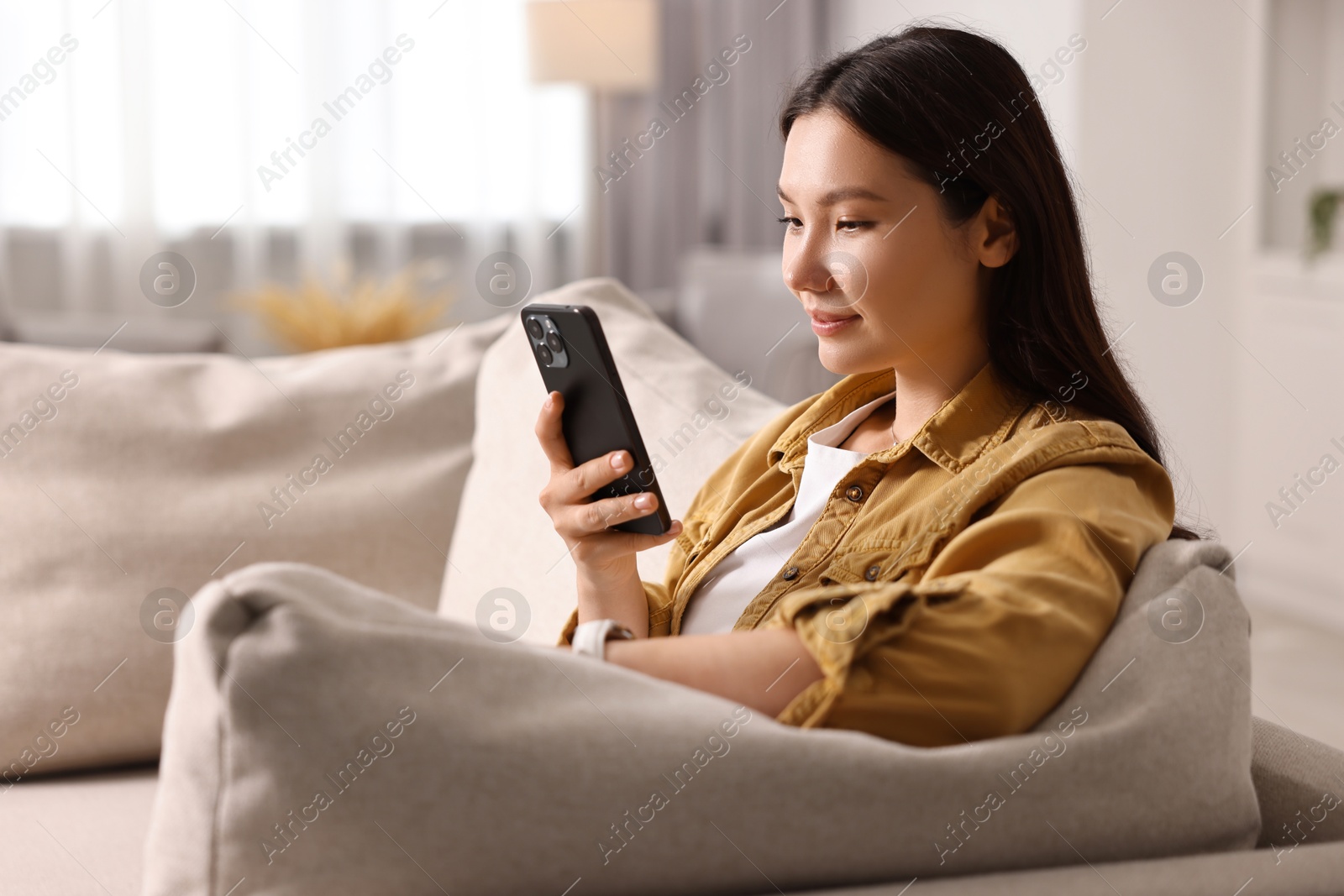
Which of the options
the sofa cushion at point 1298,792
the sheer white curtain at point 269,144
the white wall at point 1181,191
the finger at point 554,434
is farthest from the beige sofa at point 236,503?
the sheer white curtain at point 269,144

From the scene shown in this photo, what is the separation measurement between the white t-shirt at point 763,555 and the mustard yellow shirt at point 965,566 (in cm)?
1

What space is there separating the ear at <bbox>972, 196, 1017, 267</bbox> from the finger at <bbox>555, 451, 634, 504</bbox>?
13.8 inches

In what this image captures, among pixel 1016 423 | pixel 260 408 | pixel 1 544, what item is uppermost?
pixel 1016 423

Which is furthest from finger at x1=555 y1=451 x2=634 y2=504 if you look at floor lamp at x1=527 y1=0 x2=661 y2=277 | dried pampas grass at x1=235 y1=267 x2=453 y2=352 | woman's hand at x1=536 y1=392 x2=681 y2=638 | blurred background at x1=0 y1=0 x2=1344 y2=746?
floor lamp at x1=527 y1=0 x2=661 y2=277

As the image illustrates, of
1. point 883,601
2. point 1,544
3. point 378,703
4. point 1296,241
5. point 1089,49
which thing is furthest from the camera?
point 1296,241

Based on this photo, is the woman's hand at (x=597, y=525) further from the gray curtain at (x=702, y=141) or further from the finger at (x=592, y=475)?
the gray curtain at (x=702, y=141)

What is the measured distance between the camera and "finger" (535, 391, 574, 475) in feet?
3.46

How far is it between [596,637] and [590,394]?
29 cm

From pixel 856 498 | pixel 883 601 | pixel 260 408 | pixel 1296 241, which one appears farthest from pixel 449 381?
pixel 1296 241

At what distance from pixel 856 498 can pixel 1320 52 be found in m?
3.49

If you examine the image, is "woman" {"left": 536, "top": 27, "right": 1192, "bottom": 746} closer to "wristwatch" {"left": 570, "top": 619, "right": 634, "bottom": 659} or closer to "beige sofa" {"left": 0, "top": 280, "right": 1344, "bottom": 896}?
"wristwatch" {"left": 570, "top": 619, "right": 634, "bottom": 659}

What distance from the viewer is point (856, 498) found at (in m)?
1.05

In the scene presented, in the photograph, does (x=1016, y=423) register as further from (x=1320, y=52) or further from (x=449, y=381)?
(x=1320, y=52)

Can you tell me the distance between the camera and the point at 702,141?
5039mm
